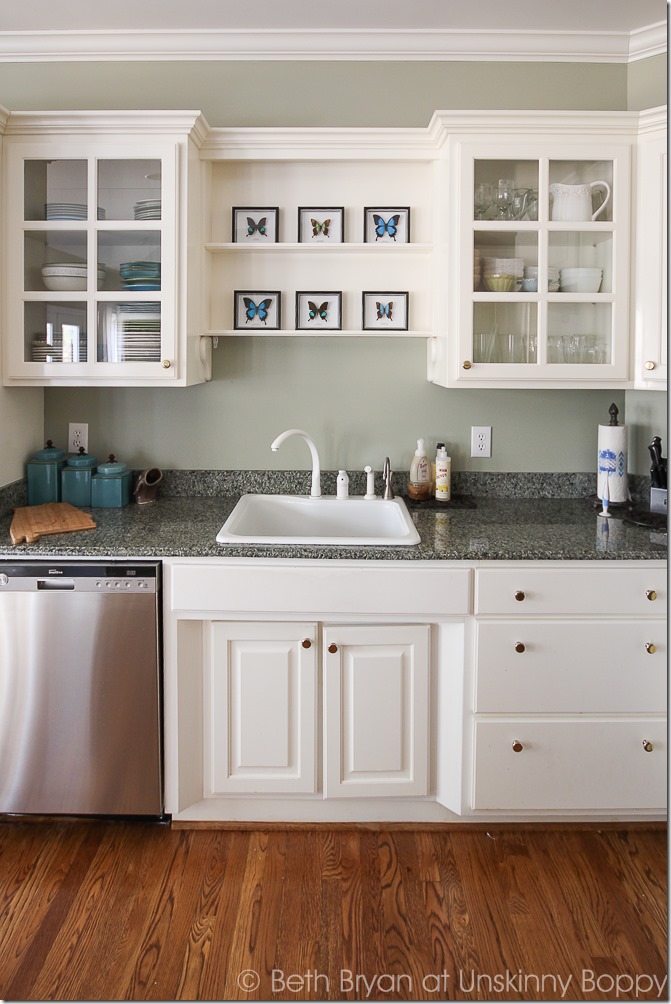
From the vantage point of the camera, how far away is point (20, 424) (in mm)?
2613

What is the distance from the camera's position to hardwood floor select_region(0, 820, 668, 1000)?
1.70 metres

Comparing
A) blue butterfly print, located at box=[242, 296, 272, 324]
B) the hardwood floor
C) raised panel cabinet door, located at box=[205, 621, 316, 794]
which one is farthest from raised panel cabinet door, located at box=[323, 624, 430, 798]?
blue butterfly print, located at box=[242, 296, 272, 324]

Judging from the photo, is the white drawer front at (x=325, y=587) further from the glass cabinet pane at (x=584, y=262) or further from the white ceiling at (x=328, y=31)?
the white ceiling at (x=328, y=31)

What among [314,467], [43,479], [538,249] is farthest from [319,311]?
[43,479]

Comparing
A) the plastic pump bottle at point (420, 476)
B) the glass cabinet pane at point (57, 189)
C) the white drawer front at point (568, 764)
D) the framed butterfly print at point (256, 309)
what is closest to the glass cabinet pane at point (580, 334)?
the plastic pump bottle at point (420, 476)

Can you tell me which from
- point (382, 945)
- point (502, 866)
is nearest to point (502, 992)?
point (382, 945)

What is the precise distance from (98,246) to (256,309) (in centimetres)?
56

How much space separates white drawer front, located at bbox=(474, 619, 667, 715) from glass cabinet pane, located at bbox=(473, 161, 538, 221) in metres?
1.25

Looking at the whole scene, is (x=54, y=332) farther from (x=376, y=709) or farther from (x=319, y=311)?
(x=376, y=709)

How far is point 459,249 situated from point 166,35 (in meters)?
1.26

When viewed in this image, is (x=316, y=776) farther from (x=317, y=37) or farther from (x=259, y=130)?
(x=317, y=37)

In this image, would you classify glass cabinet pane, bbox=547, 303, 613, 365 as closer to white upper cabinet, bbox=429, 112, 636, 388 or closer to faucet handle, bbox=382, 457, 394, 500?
white upper cabinet, bbox=429, 112, 636, 388

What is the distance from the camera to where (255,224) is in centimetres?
266

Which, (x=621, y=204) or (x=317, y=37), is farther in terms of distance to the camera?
(x=317, y=37)
